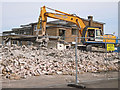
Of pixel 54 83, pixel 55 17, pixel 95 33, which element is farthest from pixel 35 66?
pixel 95 33

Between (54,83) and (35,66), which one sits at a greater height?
(35,66)

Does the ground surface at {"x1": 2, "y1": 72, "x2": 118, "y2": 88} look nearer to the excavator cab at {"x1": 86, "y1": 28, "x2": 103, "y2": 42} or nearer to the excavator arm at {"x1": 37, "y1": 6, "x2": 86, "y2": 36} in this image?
the excavator arm at {"x1": 37, "y1": 6, "x2": 86, "y2": 36}

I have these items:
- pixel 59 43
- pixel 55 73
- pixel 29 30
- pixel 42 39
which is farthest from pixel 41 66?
pixel 29 30

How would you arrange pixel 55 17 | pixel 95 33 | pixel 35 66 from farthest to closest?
pixel 95 33 → pixel 55 17 → pixel 35 66

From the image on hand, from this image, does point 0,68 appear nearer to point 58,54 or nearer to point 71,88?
point 71,88

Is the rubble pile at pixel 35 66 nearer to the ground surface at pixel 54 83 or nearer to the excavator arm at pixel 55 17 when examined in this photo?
the ground surface at pixel 54 83

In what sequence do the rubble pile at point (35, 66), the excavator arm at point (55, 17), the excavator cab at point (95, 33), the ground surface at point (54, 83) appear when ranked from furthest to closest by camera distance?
the excavator cab at point (95, 33)
the excavator arm at point (55, 17)
the rubble pile at point (35, 66)
the ground surface at point (54, 83)

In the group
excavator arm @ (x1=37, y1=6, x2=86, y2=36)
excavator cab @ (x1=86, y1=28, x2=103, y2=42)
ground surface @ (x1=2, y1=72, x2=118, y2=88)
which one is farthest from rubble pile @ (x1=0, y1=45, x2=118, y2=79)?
excavator cab @ (x1=86, y1=28, x2=103, y2=42)

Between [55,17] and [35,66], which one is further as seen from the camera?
[55,17]

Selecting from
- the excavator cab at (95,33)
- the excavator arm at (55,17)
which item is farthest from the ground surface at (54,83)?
the excavator cab at (95,33)

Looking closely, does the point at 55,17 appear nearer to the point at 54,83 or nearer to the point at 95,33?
the point at 95,33

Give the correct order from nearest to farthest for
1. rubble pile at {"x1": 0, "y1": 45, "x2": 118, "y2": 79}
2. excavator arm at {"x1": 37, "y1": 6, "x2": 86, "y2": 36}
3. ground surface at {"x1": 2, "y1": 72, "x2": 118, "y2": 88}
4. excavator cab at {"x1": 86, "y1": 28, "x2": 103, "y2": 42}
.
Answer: ground surface at {"x1": 2, "y1": 72, "x2": 118, "y2": 88}
rubble pile at {"x1": 0, "y1": 45, "x2": 118, "y2": 79}
excavator arm at {"x1": 37, "y1": 6, "x2": 86, "y2": 36}
excavator cab at {"x1": 86, "y1": 28, "x2": 103, "y2": 42}

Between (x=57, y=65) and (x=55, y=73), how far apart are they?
104 centimetres

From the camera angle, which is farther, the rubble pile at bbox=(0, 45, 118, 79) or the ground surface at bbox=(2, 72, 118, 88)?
the rubble pile at bbox=(0, 45, 118, 79)
